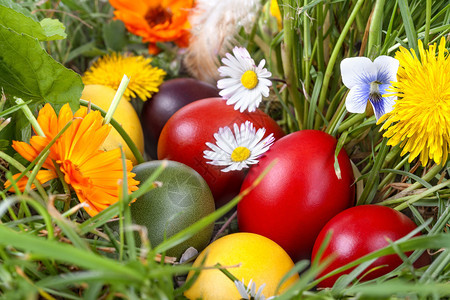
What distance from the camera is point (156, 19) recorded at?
1.02 meters

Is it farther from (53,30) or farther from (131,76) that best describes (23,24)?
(131,76)

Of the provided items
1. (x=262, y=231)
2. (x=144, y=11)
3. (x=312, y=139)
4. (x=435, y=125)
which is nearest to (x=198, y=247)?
(x=262, y=231)

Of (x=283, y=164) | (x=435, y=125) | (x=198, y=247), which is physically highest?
(x=435, y=125)

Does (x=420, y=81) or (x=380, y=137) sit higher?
(x=420, y=81)

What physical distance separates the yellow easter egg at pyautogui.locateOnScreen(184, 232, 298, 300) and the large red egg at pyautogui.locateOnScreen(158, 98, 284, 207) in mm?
146

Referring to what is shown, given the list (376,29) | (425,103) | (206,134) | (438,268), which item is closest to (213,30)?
(206,134)

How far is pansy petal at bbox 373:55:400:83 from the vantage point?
54 centimetres

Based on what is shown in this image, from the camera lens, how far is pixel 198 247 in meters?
0.63

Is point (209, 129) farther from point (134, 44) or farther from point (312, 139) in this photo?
point (134, 44)

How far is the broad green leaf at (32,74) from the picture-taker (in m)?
0.59

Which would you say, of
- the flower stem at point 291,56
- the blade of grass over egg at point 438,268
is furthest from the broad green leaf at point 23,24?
the blade of grass over egg at point 438,268

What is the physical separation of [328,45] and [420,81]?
0.26 metres

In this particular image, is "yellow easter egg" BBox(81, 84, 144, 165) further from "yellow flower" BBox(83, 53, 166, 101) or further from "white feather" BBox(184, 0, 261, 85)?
"white feather" BBox(184, 0, 261, 85)

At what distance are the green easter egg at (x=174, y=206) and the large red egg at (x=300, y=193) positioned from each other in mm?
73
